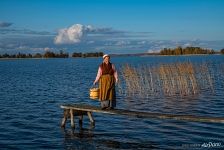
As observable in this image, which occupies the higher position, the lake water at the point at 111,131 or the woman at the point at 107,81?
the woman at the point at 107,81

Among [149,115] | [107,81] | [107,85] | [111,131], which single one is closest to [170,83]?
[111,131]

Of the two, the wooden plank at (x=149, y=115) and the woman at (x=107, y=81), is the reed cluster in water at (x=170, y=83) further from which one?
the woman at (x=107, y=81)

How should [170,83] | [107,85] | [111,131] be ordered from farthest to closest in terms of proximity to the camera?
[170,83]
[111,131]
[107,85]

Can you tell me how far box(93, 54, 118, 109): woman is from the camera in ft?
50.8

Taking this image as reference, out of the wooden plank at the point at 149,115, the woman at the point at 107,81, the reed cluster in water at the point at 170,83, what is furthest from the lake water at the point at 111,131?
the reed cluster in water at the point at 170,83

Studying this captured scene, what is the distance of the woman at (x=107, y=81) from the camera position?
610 inches

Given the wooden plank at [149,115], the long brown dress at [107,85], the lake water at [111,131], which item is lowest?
the lake water at [111,131]

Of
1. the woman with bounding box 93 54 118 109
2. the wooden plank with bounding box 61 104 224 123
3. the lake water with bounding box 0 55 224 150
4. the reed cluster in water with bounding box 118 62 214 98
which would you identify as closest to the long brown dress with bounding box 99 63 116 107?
the woman with bounding box 93 54 118 109

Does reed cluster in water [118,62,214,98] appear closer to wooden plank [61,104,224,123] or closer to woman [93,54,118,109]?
wooden plank [61,104,224,123]

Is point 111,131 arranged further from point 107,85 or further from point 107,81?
point 107,81

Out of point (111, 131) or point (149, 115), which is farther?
point (111, 131)

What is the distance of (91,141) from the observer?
14.9 m


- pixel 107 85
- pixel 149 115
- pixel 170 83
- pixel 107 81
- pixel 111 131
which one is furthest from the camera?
pixel 170 83

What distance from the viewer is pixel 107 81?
15688mm
